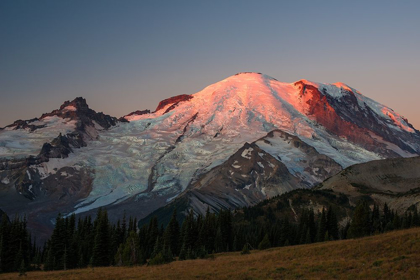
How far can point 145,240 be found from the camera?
129 meters

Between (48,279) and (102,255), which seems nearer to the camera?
(48,279)

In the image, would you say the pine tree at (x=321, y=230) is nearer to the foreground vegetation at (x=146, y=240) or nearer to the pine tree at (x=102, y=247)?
the foreground vegetation at (x=146, y=240)

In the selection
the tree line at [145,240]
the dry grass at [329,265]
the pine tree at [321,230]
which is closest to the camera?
the dry grass at [329,265]

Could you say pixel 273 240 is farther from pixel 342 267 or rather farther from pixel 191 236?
pixel 342 267

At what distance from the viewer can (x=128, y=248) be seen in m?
87.3

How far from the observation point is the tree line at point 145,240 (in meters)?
87.9

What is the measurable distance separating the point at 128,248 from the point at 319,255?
139ft

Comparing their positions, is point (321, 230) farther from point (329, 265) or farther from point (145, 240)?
point (329, 265)

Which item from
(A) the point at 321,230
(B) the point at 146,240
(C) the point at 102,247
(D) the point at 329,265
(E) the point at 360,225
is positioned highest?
(D) the point at 329,265

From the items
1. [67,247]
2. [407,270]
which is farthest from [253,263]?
[67,247]

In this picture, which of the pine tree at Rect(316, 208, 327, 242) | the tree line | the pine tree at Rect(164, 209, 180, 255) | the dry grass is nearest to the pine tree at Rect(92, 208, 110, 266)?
the tree line

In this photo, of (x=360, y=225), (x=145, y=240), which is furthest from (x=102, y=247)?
(x=360, y=225)

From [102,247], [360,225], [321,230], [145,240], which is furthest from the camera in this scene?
[145,240]

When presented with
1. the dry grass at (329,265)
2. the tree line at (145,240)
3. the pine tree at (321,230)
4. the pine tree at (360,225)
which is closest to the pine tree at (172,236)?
the tree line at (145,240)
